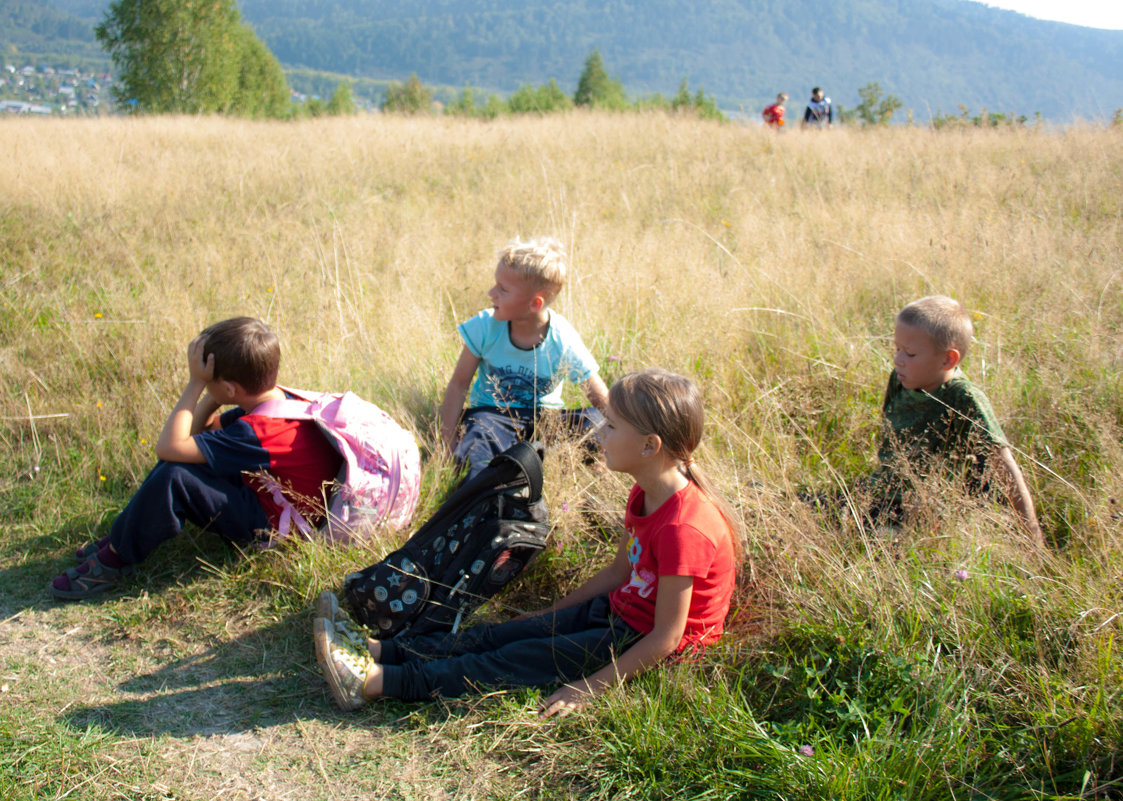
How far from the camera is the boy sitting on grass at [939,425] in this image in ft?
8.43

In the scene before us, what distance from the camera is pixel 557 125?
11617 mm

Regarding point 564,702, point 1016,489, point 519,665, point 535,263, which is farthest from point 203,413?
point 1016,489

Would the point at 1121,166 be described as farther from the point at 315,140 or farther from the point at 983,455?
the point at 315,140

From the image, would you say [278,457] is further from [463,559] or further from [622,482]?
[622,482]

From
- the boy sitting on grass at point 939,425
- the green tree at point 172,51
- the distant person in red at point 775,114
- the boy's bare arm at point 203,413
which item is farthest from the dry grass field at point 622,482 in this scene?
the green tree at point 172,51

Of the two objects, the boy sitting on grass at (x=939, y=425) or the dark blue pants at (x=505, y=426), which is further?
the dark blue pants at (x=505, y=426)

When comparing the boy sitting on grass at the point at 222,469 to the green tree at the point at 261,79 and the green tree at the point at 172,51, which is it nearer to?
the green tree at the point at 172,51

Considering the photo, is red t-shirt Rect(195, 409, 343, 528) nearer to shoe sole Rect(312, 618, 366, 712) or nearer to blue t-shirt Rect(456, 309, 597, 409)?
shoe sole Rect(312, 618, 366, 712)

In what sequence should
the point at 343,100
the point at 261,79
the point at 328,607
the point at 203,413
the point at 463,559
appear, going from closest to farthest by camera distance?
1. the point at 328,607
2. the point at 463,559
3. the point at 203,413
4. the point at 261,79
5. the point at 343,100

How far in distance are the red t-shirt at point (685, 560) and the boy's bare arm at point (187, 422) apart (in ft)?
5.23

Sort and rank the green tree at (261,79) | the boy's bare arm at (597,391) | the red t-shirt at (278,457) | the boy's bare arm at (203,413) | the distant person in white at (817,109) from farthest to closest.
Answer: the green tree at (261,79)
the distant person in white at (817,109)
the boy's bare arm at (597,391)
the boy's bare arm at (203,413)
the red t-shirt at (278,457)

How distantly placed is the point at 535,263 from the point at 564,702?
1840 millimetres

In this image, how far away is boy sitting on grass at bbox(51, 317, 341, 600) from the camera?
2.61 meters

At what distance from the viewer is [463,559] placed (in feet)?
8.21
